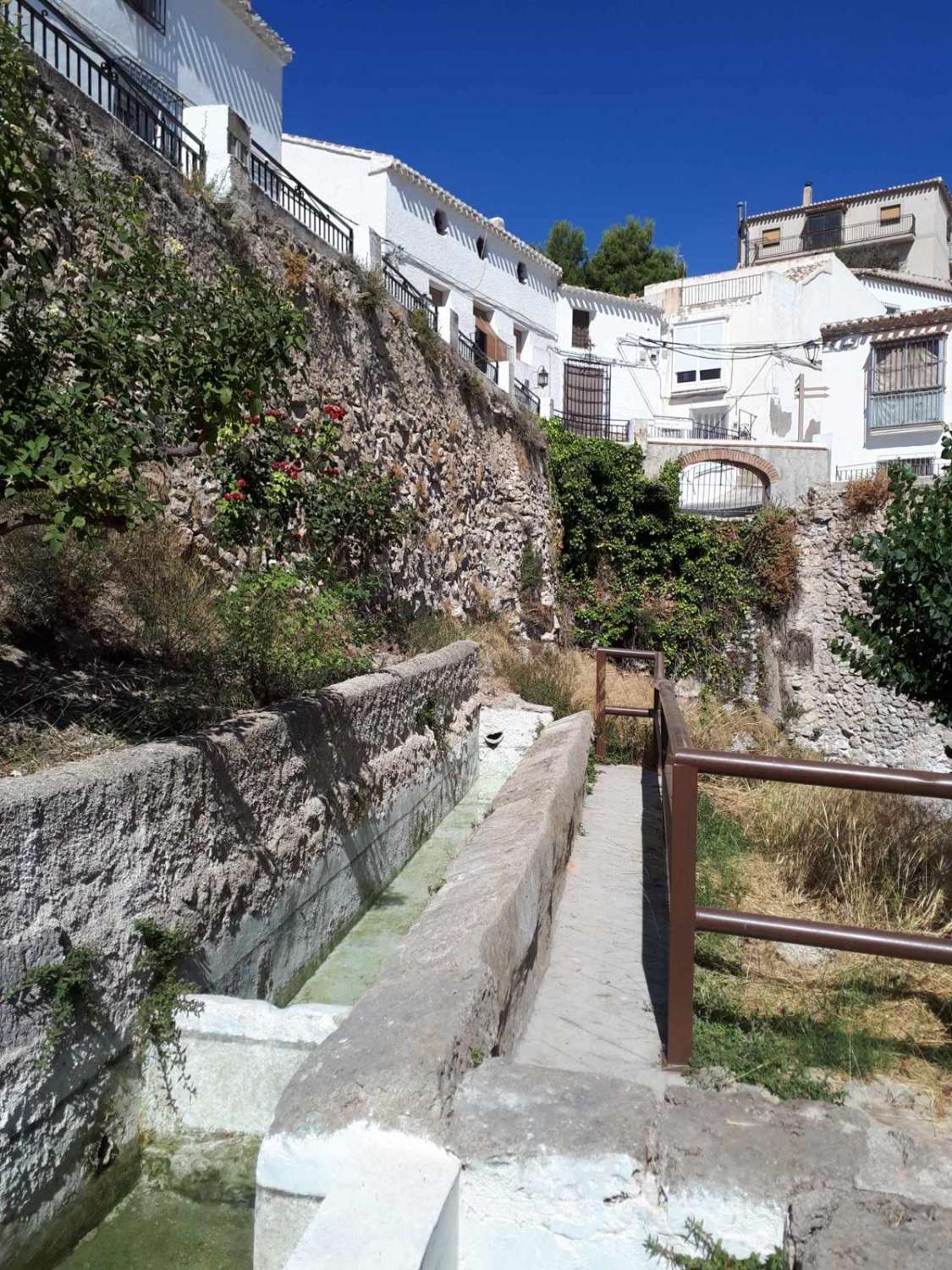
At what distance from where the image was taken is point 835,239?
1405 inches

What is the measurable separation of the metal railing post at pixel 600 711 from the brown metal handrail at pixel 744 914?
231 inches

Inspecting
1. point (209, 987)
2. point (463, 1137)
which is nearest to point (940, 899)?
point (463, 1137)

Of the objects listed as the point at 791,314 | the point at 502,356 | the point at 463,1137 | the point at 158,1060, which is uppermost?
the point at 791,314

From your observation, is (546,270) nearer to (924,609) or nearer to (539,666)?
A: (539,666)

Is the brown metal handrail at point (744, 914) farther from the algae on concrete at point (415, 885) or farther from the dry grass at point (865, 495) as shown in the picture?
the dry grass at point (865, 495)

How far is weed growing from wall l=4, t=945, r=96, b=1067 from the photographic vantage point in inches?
109

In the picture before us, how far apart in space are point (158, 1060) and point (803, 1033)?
7.45 ft

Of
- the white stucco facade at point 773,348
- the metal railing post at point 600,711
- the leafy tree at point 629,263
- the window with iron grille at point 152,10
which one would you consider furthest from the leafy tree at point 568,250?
the metal railing post at point 600,711

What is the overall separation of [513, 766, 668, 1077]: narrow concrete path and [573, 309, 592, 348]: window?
82.2 ft

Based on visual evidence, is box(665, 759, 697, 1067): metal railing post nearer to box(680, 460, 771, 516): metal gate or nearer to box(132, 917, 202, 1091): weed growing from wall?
box(132, 917, 202, 1091): weed growing from wall

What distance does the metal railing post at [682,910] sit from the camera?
8.90 feet

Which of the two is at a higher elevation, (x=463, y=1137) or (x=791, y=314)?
(x=791, y=314)

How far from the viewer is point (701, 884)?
452 cm

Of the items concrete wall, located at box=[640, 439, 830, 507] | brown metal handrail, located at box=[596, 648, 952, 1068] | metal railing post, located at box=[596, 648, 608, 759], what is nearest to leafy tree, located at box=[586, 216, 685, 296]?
concrete wall, located at box=[640, 439, 830, 507]
